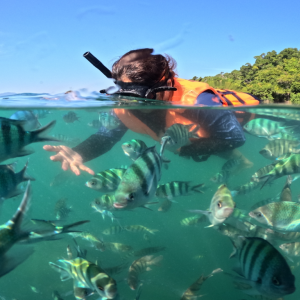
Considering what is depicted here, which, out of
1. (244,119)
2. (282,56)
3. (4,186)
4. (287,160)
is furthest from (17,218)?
(282,56)

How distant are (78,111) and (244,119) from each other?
489cm

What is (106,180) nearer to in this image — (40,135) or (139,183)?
(40,135)

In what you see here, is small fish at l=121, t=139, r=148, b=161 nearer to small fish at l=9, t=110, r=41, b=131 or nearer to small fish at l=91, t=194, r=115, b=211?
small fish at l=91, t=194, r=115, b=211

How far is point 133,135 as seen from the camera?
7.48m

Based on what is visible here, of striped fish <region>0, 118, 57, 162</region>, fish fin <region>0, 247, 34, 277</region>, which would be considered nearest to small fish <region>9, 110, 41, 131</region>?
striped fish <region>0, 118, 57, 162</region>

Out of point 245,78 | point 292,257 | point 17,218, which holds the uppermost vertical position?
point 245,78

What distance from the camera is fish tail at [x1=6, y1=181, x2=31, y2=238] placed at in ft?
7.45

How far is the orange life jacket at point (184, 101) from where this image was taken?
553 cm

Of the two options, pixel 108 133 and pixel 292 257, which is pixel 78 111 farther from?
pixel 292 257

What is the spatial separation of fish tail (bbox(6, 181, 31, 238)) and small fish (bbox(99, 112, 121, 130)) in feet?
16.0

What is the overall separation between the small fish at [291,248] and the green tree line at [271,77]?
20.7 meters

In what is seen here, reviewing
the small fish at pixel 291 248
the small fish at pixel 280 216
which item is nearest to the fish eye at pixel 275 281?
the small fish at pixel 280 216

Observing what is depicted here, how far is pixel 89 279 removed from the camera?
293cm

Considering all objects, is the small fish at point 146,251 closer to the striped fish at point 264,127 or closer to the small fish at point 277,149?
the small fish at point 277,149
